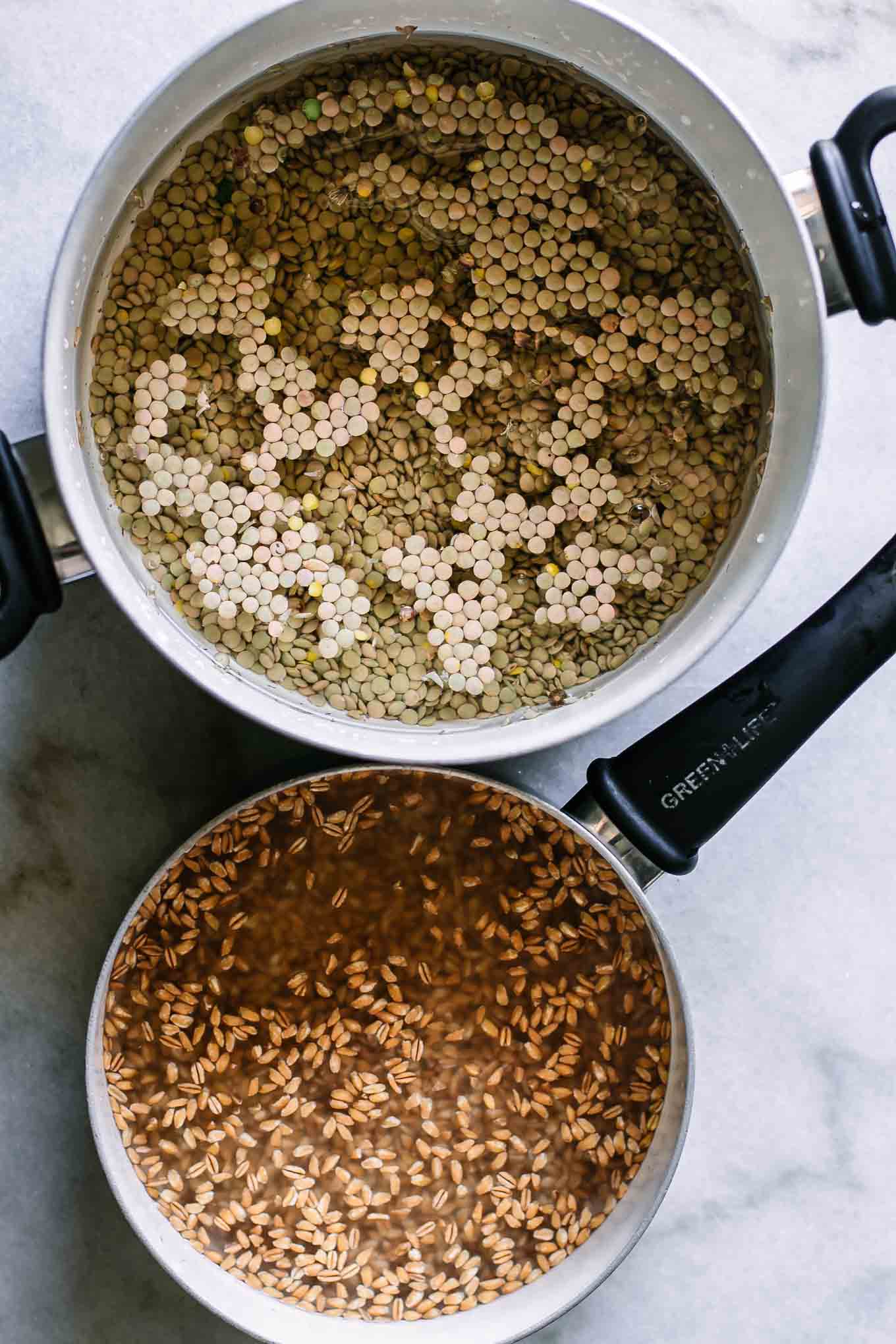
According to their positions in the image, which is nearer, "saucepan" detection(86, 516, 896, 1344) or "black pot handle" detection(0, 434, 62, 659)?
"black pot handle" detection(0, 434, 62, 659)

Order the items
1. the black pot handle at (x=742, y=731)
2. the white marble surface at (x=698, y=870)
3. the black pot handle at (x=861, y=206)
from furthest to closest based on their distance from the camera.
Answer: the white marble surface at (x=698, y=870) < the black pot handle at (x=742, y=731) < the black pot handle at (x=861, y=206)

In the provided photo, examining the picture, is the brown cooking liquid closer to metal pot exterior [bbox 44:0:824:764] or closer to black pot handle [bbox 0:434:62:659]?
metal pot exterior [bbox 44:0:824:764]

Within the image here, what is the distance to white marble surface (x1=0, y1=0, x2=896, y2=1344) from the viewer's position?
105 cm

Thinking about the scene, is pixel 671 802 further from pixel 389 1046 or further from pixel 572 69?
pixel 572 69

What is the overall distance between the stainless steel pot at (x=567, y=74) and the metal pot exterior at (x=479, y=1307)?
105mm

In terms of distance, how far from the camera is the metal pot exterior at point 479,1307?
97 centimetres

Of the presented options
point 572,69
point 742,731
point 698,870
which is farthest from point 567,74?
point 698,870

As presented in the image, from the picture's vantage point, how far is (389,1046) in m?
1.08

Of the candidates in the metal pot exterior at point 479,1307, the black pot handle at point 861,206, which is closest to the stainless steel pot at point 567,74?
the black pot handle at point 861,206

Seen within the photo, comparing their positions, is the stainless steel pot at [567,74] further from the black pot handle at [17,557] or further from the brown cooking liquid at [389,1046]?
the brown cooking liquid at [389,1046]

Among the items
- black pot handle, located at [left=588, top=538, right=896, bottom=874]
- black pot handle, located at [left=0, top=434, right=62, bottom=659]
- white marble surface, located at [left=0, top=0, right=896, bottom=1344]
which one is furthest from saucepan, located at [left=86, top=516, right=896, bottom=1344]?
black pot handle, located at [left=0, top=434, right=62, bottom=659]

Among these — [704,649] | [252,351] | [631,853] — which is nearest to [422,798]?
[631,853]

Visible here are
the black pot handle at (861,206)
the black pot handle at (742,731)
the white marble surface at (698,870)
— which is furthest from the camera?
the white marble surface at (698,870)

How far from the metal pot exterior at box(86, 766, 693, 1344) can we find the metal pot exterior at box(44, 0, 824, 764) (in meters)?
0.08
